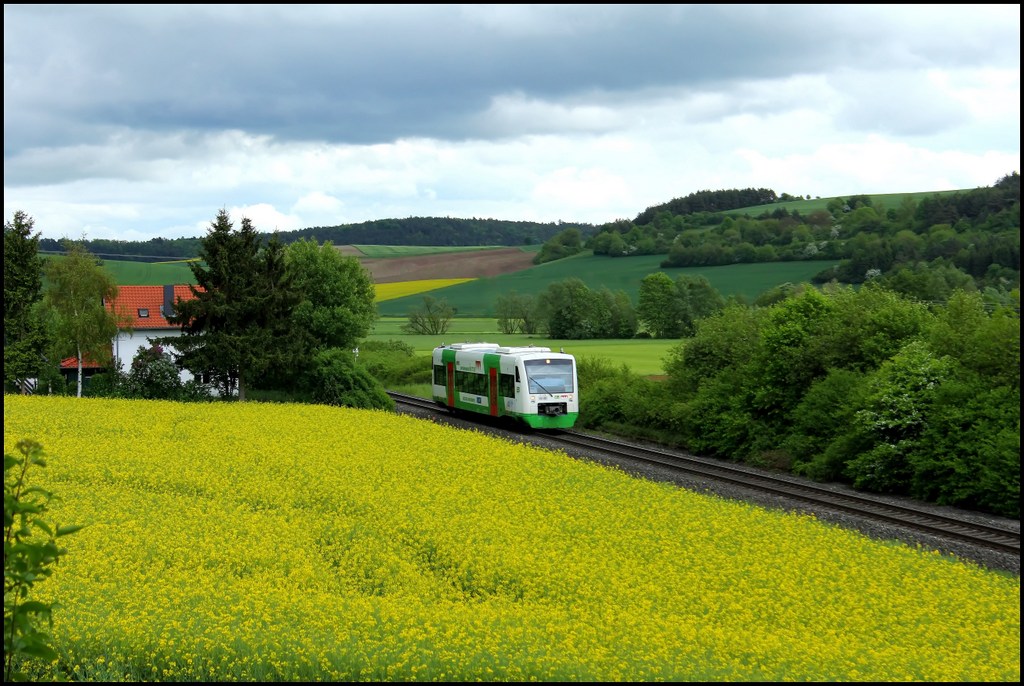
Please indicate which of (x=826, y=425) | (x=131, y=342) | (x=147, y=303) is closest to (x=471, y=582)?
(x=826, y=425)

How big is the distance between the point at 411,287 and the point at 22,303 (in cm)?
6824

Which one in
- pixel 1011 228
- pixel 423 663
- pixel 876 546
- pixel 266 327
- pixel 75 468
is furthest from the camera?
pixel 1011 228

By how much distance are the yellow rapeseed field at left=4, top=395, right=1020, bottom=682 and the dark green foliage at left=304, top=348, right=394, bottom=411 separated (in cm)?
1805

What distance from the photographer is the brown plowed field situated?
111688 millimetres

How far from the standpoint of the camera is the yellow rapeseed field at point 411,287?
4225 inches

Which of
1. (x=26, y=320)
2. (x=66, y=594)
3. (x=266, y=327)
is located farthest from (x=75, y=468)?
(x=26, y=320)

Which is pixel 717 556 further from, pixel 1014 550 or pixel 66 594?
pixel 66 594

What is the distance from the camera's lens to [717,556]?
14469 mm

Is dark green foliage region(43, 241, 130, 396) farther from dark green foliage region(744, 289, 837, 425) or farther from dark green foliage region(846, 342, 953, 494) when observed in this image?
dark green foliage region(846, 342, 953, 494)

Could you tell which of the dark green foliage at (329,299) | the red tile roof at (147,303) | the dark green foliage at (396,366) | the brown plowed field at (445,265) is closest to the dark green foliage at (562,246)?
the brown plowed field at (445,265)

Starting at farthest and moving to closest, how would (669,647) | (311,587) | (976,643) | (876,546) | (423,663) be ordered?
(876,546), (311,587), (976,643), (669,647), (423,663)

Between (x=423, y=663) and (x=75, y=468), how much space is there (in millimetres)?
14461

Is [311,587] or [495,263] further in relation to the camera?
[495,263]

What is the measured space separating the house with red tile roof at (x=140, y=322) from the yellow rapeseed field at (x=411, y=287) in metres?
48.2
